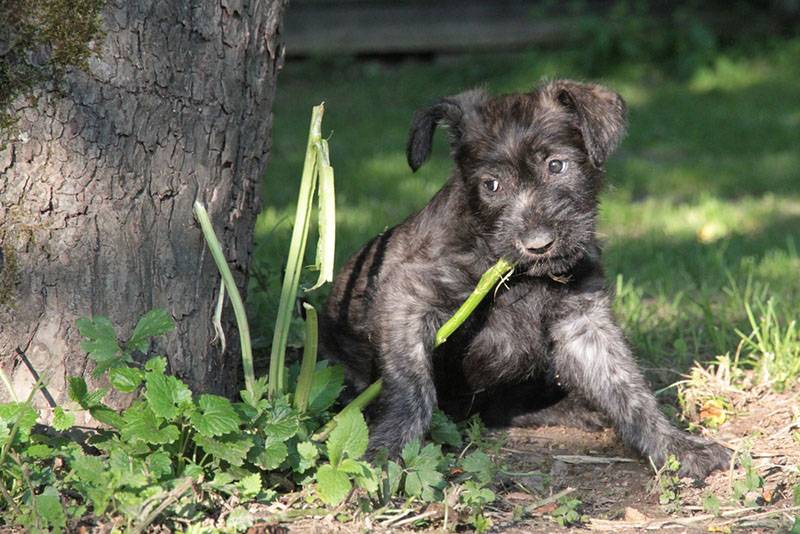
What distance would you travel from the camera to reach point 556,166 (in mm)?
3975

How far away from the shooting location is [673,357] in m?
4.87

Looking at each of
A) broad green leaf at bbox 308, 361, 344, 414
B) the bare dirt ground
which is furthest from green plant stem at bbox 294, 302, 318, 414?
the bare dirt ground

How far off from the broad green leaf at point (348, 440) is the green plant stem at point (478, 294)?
734mm

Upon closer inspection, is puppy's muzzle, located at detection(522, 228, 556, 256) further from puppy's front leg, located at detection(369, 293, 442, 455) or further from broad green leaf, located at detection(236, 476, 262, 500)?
broad green leaf, located at detection(236, 476, 262, 500)

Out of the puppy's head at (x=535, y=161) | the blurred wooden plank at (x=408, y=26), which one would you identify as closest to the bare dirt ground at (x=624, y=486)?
the puppy's head at (x=535, y=161)

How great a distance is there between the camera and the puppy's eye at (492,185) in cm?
396

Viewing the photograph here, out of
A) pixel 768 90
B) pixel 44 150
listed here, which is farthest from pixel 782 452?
pixel 768 90

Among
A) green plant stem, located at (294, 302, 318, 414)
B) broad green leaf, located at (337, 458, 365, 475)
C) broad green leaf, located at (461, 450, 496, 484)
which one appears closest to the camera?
broad green leaf, located at (337, 458, 365, 475)

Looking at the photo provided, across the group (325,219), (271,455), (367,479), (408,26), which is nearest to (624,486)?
(367,479)

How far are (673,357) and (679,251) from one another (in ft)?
6.59

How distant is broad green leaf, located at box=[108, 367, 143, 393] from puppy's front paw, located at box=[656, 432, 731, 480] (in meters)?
1.87

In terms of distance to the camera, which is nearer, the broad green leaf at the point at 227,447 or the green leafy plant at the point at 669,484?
the broad green leaf at the point at 227,447

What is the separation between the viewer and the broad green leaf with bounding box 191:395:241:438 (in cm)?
303

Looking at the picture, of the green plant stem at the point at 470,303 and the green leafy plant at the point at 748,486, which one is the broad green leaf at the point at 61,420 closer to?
the green plant stem at the point at 470,303
